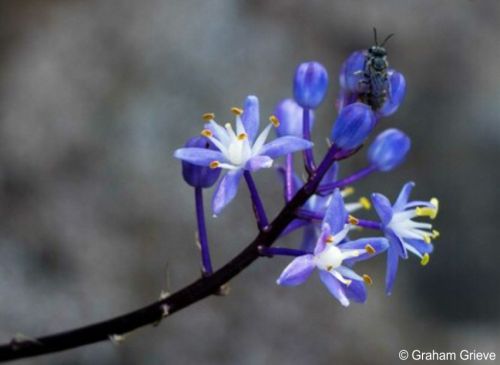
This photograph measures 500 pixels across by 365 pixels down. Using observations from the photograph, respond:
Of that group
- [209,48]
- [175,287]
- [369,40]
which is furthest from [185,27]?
[175,287]

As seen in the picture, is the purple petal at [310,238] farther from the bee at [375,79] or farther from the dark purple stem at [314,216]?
the bee at [375,79]

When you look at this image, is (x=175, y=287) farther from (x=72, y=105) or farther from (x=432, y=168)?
(x=432, y=168)

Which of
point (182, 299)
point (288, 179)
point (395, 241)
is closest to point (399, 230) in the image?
point (395, 241)

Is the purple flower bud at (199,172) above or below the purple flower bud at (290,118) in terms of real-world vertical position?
below

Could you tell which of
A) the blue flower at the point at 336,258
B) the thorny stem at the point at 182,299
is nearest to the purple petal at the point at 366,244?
the blue flower at the point at 336,258

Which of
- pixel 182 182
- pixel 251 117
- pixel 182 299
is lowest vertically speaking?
pixel 182 182

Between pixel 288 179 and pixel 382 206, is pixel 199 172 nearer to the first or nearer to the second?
pixel 288 179

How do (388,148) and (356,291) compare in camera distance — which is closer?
(356,291)
